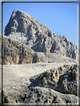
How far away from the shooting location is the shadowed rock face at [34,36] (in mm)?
72625

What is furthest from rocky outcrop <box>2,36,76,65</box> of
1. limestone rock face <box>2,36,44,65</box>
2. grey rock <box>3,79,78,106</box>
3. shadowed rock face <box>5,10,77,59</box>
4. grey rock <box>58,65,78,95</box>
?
shadowed rock face <box>5,10,77,59</box>

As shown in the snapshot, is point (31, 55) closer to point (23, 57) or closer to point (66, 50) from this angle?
point (23, 57)

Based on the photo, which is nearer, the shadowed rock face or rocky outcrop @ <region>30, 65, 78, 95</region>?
rocky outcrop @ <region>30, 65, 78, 95</region>

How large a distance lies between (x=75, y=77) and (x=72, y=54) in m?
68.8

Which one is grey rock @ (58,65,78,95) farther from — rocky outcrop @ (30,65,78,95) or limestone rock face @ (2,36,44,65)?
limestone rock face @ (2,36,44,65)

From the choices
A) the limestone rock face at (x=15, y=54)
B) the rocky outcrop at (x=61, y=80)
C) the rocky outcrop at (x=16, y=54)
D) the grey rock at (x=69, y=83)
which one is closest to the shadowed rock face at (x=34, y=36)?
the rocky outcrop at (x=16, y=54)

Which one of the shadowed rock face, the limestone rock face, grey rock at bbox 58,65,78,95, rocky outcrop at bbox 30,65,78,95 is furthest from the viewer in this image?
the shadowed rock face

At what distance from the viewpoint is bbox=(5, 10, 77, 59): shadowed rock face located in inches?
2859

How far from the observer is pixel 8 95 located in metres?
11.4

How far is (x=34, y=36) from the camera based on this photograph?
77188 mm

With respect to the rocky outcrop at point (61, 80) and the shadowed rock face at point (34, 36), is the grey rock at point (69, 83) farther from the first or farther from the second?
the shadowed rock face at point (34, 36)

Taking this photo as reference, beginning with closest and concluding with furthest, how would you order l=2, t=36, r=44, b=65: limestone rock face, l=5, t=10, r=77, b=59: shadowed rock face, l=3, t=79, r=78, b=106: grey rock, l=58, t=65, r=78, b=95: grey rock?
l=3, t=79, r=78, b=106: grey rock < l=58, t=65, r=78, b=95: grey rock < l=2, t=36, r=44, b=65: limestone rock face < l=5, t=10, r=77, b=59: shadowed rock face

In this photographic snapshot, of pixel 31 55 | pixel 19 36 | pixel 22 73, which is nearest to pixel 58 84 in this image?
pixel 22 73

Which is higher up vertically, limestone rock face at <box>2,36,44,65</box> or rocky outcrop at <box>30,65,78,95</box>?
limestone rock face at <box>2,36,44,65</box>
